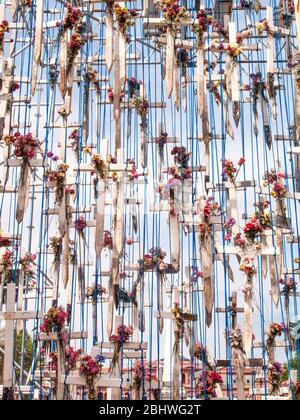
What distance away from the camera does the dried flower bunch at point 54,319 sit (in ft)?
23.0

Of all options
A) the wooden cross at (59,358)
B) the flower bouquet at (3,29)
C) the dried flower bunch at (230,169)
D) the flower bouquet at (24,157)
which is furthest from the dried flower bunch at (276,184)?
the flower bouquet at (3,29)

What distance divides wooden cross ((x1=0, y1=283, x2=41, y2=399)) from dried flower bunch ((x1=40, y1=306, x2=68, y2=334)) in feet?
0.53

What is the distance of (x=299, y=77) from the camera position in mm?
8188

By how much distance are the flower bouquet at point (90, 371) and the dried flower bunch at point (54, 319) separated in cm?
50

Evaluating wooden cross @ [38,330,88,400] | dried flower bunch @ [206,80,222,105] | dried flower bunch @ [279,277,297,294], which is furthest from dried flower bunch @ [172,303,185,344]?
dried flower bunch @ [206,80,222,105]

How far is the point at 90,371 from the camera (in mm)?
6645

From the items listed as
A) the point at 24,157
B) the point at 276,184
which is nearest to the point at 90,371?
the point at 24,157

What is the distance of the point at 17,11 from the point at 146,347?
4.44 metres

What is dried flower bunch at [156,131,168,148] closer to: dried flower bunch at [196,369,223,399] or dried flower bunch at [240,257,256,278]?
dried flower bunch at [240,257,256,278]

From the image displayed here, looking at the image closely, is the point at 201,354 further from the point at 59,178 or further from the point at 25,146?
the point at 25,146

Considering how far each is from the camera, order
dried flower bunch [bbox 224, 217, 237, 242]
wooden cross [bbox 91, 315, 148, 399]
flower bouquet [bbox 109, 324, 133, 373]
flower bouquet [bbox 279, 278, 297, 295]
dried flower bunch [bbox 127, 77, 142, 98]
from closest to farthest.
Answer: wooden cross [bbox 91, 315, 148, 399], flower bouquet [bbox 109, 324, 133, 373], dried flower bunch [bbox 224, 217, 237, 242], flower bouquet [bbox 279, 278, 297, 295], dried flower bunch [bbox 127, 77, 142, 98]

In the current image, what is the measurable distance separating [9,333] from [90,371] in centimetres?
82

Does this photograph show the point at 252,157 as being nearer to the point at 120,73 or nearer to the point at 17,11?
the point at 120,73

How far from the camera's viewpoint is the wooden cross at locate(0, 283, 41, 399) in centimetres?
623
